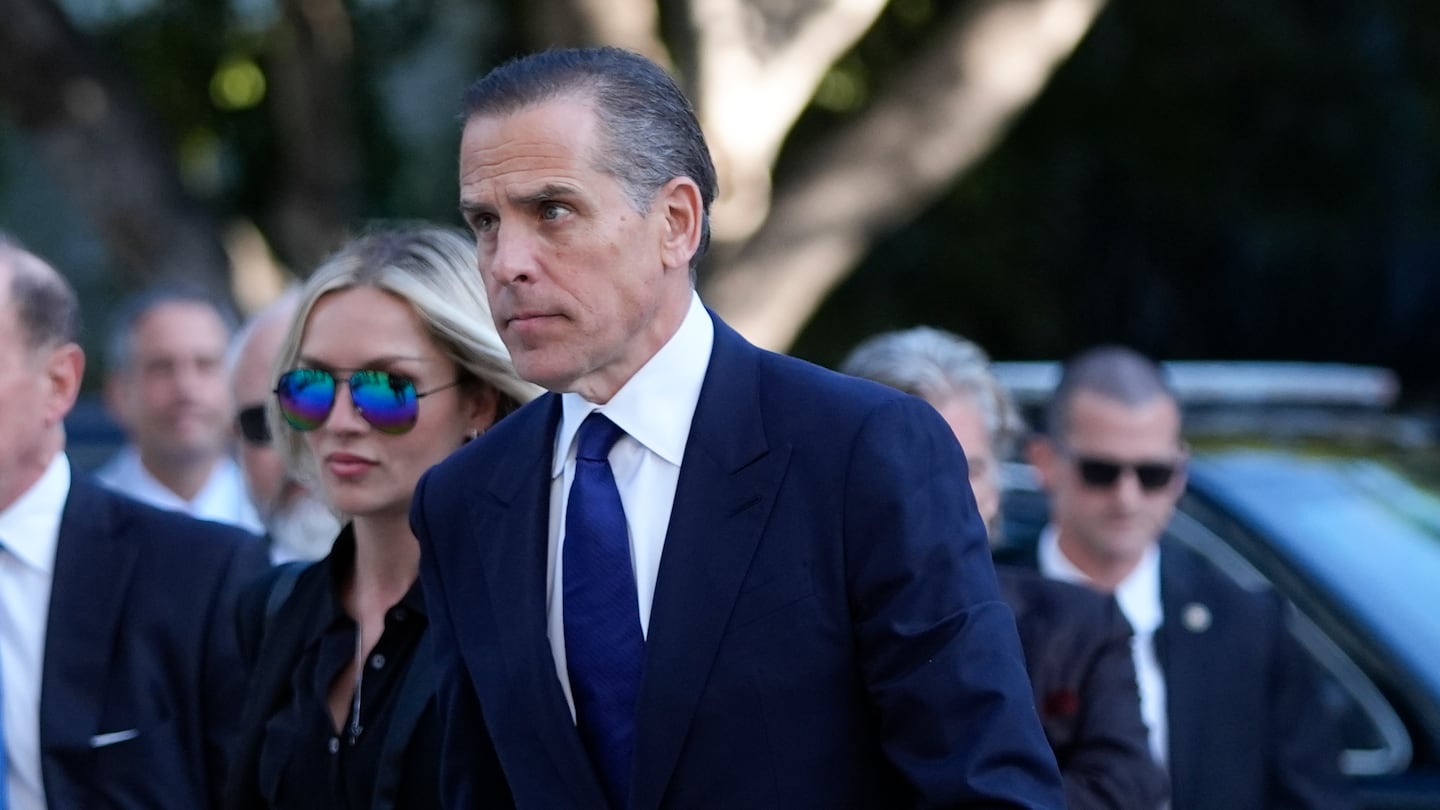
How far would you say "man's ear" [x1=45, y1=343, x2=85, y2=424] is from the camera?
3854 mm

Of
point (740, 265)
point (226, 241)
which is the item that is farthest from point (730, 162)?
point (226, 241)

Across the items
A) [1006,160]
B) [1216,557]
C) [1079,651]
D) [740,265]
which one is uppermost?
[1006,160]

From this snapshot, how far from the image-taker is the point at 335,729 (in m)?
3.26

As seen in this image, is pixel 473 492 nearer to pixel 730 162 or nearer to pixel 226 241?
pixel 730 162

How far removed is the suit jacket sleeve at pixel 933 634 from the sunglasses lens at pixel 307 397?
4.33 ft

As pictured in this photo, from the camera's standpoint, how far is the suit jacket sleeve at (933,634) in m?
2.27

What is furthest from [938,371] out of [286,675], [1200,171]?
[1200,171]

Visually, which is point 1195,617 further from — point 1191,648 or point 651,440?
point 651,440

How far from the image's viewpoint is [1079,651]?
382 cm

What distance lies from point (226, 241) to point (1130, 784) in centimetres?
695

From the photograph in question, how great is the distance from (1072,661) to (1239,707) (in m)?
0.83

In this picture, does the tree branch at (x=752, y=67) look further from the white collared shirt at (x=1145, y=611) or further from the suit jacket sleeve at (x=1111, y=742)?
the suit jacket sleeve at (x=1111, y=742)

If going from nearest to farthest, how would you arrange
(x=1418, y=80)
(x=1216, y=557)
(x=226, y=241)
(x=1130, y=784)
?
(x=1130, y=784) → (x=1216, y=557) → (x=226, y=241) → (x=1418, y=80)

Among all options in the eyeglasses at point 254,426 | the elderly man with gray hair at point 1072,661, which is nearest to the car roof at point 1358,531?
the elderly man with gray hair at point 1072,661
